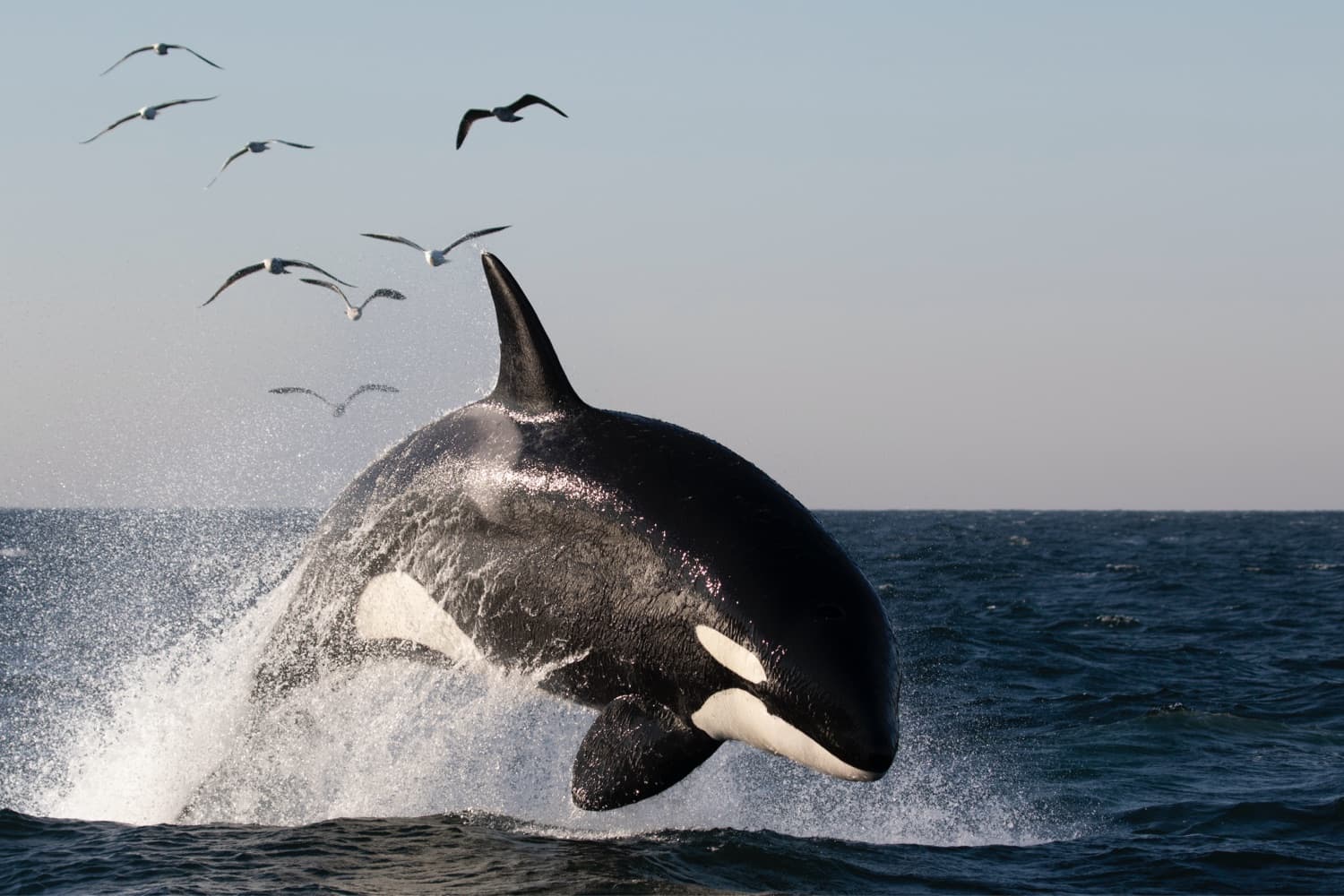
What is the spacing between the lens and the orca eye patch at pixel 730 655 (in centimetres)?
620

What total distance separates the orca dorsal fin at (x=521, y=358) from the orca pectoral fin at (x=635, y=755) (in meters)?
1.64

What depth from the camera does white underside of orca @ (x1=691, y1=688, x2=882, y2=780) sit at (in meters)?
6.06

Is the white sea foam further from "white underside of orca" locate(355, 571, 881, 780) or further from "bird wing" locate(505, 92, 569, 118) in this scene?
"bird wing" locate(505, 92, 569, 118)

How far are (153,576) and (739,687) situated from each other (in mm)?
34961

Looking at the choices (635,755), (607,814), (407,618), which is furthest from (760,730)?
(607,814)

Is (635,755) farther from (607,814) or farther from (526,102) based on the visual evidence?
(526,102)

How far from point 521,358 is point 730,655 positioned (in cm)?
208

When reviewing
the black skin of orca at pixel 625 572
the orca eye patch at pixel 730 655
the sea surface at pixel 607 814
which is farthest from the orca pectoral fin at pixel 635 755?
the sea surface at pixel 607 814

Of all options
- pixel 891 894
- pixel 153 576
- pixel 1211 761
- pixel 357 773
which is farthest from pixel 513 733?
pixel 153 576

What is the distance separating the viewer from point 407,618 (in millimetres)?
7715

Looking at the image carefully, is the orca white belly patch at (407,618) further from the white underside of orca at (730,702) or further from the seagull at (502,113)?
the seagull at (502,113)

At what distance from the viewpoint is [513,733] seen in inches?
432

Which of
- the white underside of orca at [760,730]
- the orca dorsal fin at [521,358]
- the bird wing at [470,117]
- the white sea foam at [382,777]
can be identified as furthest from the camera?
the bird wing at [470,117]

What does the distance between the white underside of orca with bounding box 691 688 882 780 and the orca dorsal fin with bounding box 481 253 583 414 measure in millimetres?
1774
